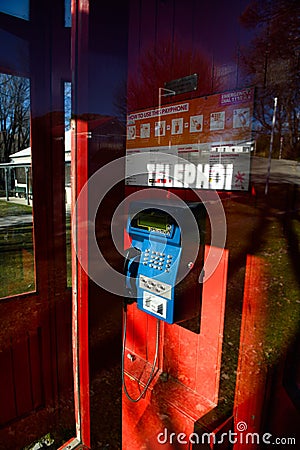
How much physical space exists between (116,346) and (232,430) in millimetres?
671

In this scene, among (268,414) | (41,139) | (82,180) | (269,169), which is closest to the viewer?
(269,169)

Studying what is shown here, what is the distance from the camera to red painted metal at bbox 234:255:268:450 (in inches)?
45.9

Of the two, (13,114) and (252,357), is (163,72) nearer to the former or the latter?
(13,114)

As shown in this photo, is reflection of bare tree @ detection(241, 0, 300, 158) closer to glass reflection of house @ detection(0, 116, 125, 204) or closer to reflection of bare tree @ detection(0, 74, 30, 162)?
glass reflection of house @ detection(0, 116, 125, 204)

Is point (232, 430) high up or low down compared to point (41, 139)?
down

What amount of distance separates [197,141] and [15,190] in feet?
4.23

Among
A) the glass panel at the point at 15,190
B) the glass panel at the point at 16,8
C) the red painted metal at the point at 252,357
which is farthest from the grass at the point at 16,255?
the red painted metal at the point at 252,357

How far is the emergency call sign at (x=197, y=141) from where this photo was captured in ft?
3.70

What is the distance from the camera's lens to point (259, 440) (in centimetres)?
122

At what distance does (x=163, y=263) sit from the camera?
124 cm

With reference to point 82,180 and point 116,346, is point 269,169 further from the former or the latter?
point 116,346

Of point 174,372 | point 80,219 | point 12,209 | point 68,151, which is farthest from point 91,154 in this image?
point 174,372

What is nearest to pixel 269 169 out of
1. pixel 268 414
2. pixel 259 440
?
pixel 268 414

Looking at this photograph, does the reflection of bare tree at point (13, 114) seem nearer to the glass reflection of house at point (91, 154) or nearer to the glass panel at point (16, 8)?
the glass reflection of house at point (91, 154)
